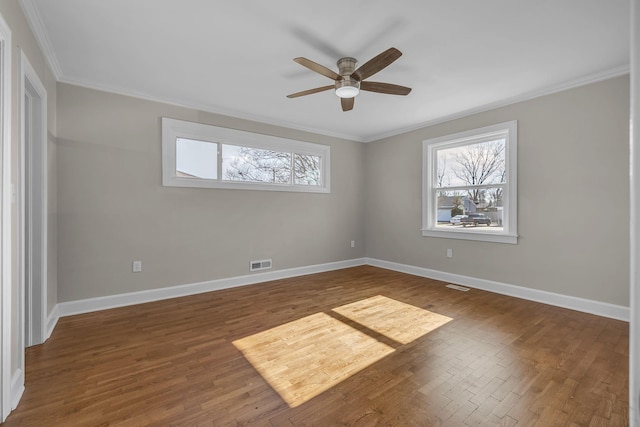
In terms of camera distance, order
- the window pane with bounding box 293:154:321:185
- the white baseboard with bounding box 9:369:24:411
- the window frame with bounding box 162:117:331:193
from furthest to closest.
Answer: the window pane with bounding box 293:154:321:185 → the window frame with bounding box 162:117:331:193 → the white baseboard with bounding box 9:369:24:411

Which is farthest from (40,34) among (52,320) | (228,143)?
(52,320)

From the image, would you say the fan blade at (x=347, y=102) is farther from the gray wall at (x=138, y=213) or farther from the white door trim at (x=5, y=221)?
the white door trim at (x=5, y=221)

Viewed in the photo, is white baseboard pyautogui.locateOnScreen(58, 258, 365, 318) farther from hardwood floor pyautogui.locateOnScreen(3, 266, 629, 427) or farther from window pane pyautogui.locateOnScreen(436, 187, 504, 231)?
window pane pyautogui.locateOnScreen(436, 187, 504, 231)

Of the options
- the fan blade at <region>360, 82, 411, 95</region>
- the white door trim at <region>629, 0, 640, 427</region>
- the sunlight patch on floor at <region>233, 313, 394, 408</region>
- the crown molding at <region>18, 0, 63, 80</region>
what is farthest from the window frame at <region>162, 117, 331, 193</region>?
the white door trim at <region>629, 0, 640, 427</region>

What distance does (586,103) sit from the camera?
3441 mm

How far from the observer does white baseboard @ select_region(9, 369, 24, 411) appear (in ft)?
6.32

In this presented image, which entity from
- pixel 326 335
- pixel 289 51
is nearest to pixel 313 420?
pixel 326 335

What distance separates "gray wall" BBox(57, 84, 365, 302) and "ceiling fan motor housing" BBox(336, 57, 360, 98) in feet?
6.82

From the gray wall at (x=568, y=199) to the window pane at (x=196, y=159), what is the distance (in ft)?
11.4

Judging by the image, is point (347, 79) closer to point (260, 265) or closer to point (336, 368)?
point (336, 368)

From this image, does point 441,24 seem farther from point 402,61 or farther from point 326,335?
point 326,335

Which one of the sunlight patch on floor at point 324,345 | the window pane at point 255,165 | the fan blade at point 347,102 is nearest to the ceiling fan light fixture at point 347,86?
the fan blade at point 347,102

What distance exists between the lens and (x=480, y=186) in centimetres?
443

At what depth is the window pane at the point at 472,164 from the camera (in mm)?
4262
